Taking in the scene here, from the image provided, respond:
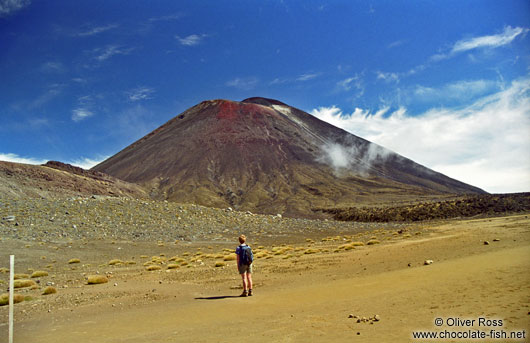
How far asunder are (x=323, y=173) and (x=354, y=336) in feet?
346

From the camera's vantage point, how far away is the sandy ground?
6.27 metres

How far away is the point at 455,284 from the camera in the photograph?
842 centimetres

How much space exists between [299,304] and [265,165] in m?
102

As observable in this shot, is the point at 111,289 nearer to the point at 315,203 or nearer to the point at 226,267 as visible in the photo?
the point at 226,267

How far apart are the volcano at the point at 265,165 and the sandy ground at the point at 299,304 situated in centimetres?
6539

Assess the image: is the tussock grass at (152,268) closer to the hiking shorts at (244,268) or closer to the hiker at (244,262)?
the hiker at (244,262)

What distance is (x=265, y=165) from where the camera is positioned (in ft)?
364

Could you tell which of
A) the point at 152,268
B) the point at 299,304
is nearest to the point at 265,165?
the point at 152,268

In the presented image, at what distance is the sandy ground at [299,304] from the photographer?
627cm

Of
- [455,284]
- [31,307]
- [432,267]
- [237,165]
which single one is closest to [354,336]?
[455,284]

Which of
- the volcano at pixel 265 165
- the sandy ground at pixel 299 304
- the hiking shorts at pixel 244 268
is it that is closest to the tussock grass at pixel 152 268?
the sandy ground at pixel 299 304

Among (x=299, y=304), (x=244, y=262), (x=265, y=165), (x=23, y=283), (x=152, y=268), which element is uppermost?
(x=265, y=165)

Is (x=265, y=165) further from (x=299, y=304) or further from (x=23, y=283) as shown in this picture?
(x=299, y=304)

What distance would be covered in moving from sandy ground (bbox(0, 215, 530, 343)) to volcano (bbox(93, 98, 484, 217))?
215ft
